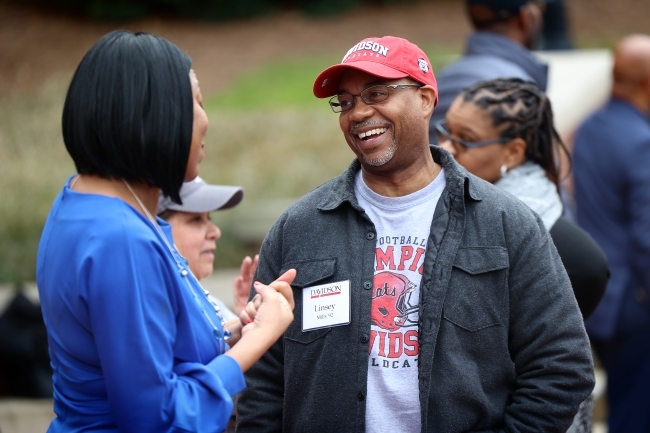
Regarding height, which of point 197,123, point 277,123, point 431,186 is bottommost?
point 277,123

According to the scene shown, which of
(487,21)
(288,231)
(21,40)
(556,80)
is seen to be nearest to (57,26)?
(21,40)

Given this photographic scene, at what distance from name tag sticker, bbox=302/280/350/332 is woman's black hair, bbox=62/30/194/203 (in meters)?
0.61

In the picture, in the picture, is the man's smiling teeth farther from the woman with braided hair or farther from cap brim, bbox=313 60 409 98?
the woman with braided hair

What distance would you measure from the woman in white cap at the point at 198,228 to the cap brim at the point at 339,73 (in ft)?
2.59

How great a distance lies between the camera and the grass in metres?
7.38

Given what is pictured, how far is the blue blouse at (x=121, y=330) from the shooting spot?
210 centimetres

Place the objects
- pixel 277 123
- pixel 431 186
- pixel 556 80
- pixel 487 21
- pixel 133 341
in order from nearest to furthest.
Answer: pixel 133 341, pixel 431 186, pixel 487 21, pixel 556 80, pixel 277 123

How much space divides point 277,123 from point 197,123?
8.33 metres

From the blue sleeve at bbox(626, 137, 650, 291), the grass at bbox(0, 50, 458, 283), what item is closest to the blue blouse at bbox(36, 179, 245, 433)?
the blue sleeve at bbox(626, 137, 650, 291)

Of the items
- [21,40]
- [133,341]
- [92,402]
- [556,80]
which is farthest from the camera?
[21,40]

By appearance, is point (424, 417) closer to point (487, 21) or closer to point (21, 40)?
point (487, 21)

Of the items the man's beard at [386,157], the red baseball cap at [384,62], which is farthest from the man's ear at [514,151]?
the man's beard at [386,157]

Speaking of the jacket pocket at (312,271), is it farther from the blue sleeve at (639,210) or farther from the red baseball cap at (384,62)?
the blue sleeve at (639,210)

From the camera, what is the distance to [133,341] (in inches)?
82.5
